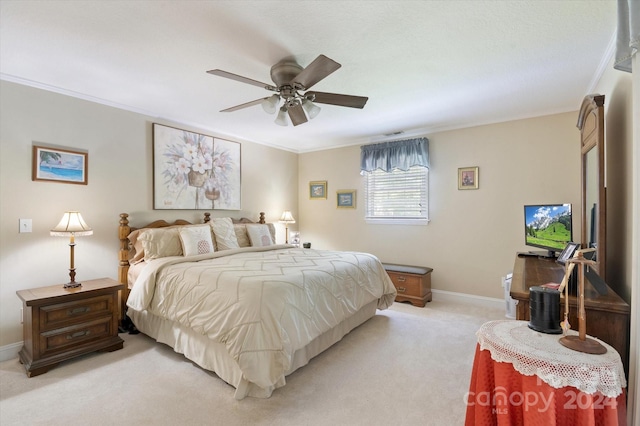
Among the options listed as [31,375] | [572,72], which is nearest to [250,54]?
[572,72]

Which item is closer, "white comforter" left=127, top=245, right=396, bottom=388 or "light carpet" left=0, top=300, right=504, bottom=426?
"light carpet" left=0, top=300, right=504, bottom=426

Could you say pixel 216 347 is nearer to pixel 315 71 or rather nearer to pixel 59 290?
pixel 59 290

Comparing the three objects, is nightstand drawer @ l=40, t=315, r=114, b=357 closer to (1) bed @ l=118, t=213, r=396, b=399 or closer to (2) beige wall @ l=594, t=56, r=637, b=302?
(1) bed @ l=118, t=213, r=396, b=399

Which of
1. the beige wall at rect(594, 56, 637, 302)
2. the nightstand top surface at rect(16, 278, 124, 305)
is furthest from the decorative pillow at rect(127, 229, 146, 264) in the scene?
the beige wall at rect(594, 56, 637, 302)

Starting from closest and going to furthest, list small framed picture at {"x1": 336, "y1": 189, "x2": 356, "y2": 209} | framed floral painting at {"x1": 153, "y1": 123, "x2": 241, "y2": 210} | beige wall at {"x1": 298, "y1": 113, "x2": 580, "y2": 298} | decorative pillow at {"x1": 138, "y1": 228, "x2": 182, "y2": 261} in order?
decorative pillow at {"x1": 138, "y1": 228, "x2": 182, "y2": 261}, beige wall at {"x1": 298, "y1": 113, "x2": 580, "y2": 298}, framed floral painting at {"x1": 153, "y1": 123, "x2": 241, "y2": 210}, small framed picture at {"x1": 336, "y1": 189, "x2": 356, "y2": 209}

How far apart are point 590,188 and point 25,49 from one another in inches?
173

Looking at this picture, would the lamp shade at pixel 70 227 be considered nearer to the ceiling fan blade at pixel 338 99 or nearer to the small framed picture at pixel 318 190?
the ceiling fan blade at pixel 338 99

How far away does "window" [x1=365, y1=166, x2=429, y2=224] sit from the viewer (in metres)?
4.43

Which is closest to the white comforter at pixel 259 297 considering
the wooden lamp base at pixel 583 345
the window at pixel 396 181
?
the wooden lamp base at pixel 583 345

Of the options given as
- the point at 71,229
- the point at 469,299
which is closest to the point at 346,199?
the point at 469,299

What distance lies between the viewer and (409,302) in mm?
4066

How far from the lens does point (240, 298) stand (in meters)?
2.04

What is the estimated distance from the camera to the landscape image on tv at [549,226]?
2.49 meters

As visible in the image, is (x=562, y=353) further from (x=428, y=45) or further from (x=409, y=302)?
(x=409, y=302)
